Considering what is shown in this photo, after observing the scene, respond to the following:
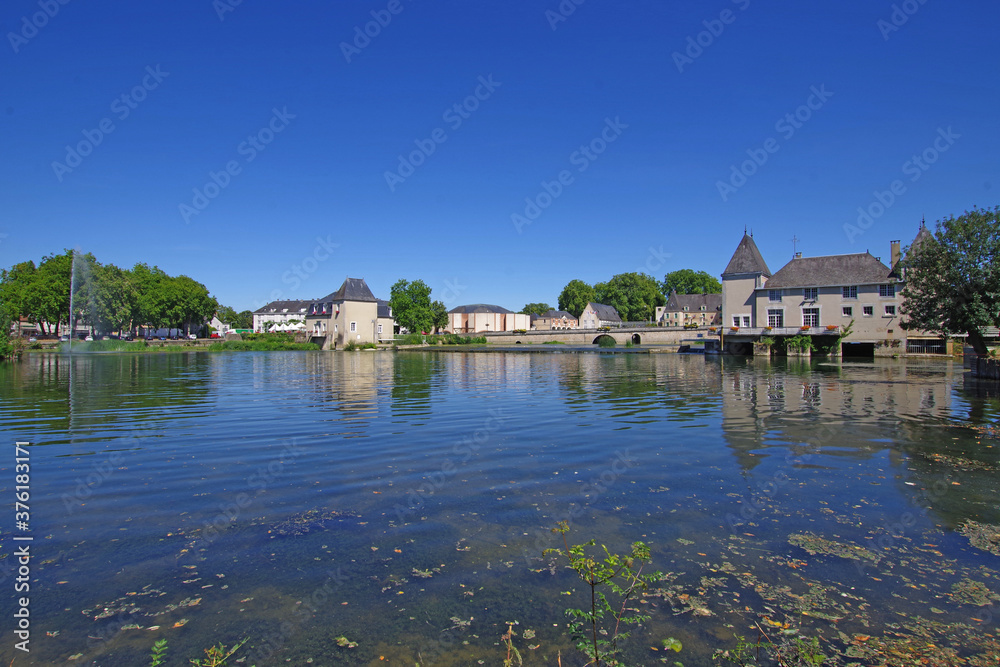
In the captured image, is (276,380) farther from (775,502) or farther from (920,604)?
(920,604)

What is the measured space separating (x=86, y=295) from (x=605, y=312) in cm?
11311

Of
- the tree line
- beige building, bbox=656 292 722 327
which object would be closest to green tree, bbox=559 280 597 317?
beige building, bbox=656 292 722 327

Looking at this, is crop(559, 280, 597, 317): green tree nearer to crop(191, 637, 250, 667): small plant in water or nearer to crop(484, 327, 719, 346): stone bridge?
crop(484, 327, 719, 346): stone bridge

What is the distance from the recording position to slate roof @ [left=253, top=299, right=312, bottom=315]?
12912cm

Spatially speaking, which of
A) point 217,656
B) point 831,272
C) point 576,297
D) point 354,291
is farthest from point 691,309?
point 217,656

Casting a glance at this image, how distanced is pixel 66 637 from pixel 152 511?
11.2 ft

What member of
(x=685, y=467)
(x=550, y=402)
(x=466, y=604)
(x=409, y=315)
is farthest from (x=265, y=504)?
(x=409, y=315)

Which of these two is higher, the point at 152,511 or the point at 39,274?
the point at 39,274

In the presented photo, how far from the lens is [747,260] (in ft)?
196

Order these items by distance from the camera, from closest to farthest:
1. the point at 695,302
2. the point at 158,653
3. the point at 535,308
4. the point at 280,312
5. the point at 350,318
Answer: the point at 158,653 < the point at 350,318 < the point at 280,312 < the point at 695,302 < the point at 535,308

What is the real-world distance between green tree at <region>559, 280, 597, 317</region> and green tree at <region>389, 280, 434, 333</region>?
217 feet

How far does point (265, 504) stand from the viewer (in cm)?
784

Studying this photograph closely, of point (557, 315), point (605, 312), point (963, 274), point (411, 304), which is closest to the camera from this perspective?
point (963, 274)

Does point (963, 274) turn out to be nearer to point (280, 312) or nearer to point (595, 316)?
point (595, 316)
